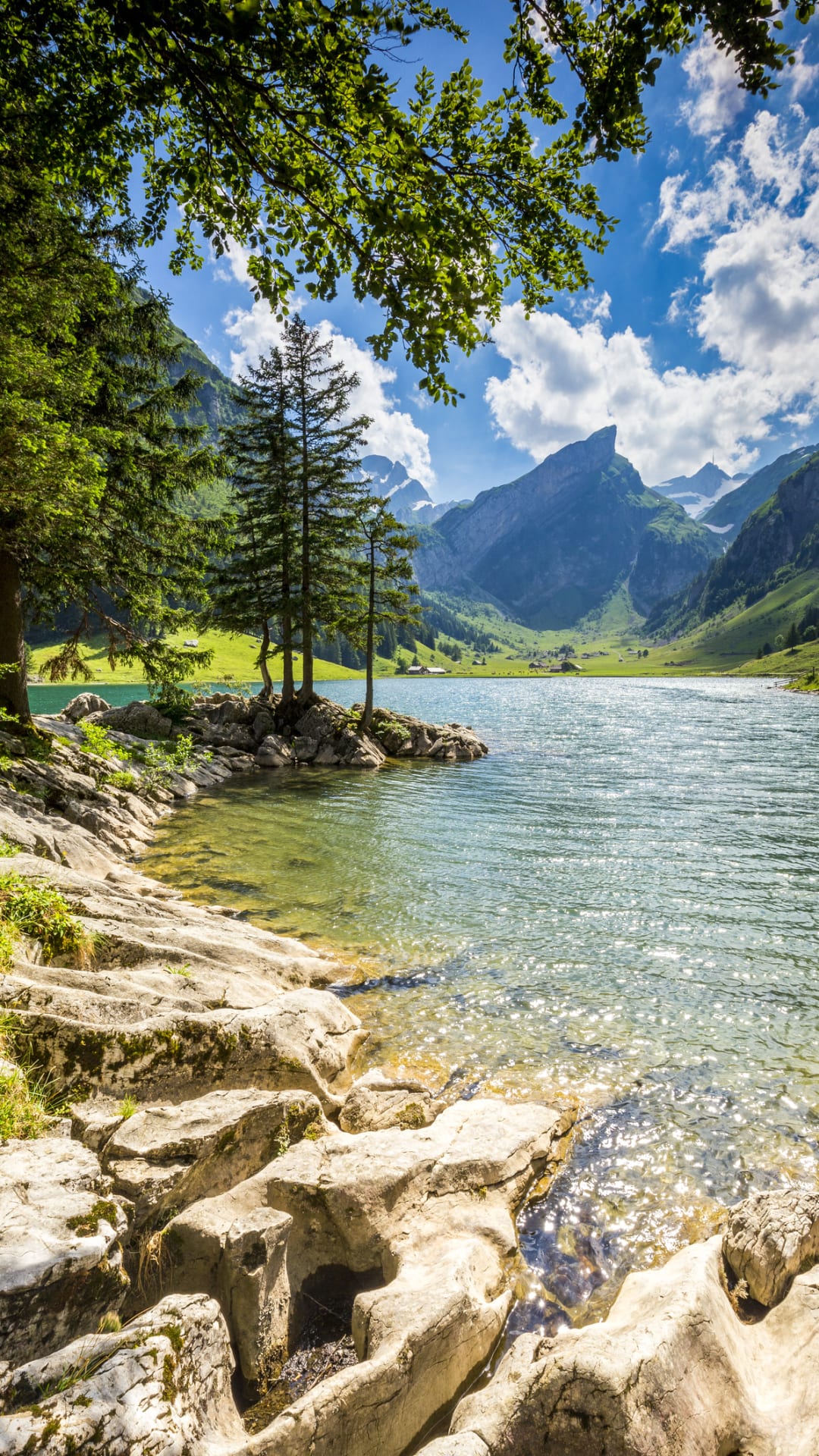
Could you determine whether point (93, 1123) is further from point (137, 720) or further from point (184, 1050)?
point (137, 720)

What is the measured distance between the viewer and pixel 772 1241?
5.35 metres

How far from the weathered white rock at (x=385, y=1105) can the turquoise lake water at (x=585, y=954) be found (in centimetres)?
78

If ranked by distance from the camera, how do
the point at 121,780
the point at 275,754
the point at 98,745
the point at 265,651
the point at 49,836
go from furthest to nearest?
the point at 265,651, the point at 275,754, the point at 121,780, the point at 98,745, the point at 49,836

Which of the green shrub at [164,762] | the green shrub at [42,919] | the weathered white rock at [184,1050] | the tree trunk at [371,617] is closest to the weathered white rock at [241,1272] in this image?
the weathered white rock at [184,1050]

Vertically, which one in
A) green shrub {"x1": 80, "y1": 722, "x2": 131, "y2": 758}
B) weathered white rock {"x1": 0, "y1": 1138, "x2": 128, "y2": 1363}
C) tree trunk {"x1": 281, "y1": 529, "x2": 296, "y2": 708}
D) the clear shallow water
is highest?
tree trunk {"x1": 281, "y1": 529, "x2": 296, "y2": 708}

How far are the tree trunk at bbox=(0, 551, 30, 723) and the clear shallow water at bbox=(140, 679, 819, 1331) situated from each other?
6397 mm

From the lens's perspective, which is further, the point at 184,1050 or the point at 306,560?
the point at 306,560

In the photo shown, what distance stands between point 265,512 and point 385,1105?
37.1 m

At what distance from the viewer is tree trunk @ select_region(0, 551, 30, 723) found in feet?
57.0

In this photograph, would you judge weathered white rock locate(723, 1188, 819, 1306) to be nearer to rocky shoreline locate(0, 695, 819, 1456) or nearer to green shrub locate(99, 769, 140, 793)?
rocky shoreline locate(0, 695, 819, 1456)

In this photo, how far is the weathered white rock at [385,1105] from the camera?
744cm

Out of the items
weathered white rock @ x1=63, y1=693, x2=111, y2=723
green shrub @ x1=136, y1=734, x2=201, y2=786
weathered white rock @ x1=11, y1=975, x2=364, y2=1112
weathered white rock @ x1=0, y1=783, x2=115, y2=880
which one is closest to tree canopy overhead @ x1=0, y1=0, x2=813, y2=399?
weathered white rock @ x1=11, y1=975, x2=364, y2=1112

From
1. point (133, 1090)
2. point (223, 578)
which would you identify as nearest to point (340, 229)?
point (133, 1090)

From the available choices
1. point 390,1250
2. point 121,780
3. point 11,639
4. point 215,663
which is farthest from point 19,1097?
point 215,663
